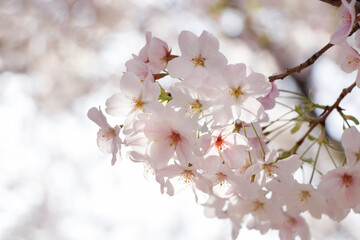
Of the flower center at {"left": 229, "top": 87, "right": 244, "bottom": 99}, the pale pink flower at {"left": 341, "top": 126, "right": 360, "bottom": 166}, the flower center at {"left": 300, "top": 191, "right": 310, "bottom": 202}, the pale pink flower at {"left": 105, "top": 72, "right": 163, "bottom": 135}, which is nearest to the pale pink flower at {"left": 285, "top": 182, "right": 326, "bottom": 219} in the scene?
the flower center at {"left": 300, "top": 191, "right": 310, "bottom": 202}

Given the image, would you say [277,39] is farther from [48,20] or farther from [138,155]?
[138,155]

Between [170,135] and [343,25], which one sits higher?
[343,25]

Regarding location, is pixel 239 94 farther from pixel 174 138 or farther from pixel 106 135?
pixel 106 135

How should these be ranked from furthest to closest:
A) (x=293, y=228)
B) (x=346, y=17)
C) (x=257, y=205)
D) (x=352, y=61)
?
(x=293, y=228)
(x=257, y=205)
(x=352, y=61)
(x=346, y=17)

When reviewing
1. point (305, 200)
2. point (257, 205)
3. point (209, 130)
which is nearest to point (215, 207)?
point (257, 205)

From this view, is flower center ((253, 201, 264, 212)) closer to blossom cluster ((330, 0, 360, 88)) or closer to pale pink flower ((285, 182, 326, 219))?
pale pink flower ((285, 182, 326, 219))

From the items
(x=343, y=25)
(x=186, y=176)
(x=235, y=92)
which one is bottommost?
(x=186, y=176)

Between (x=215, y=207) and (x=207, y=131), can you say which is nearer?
(x=207, y=131)
